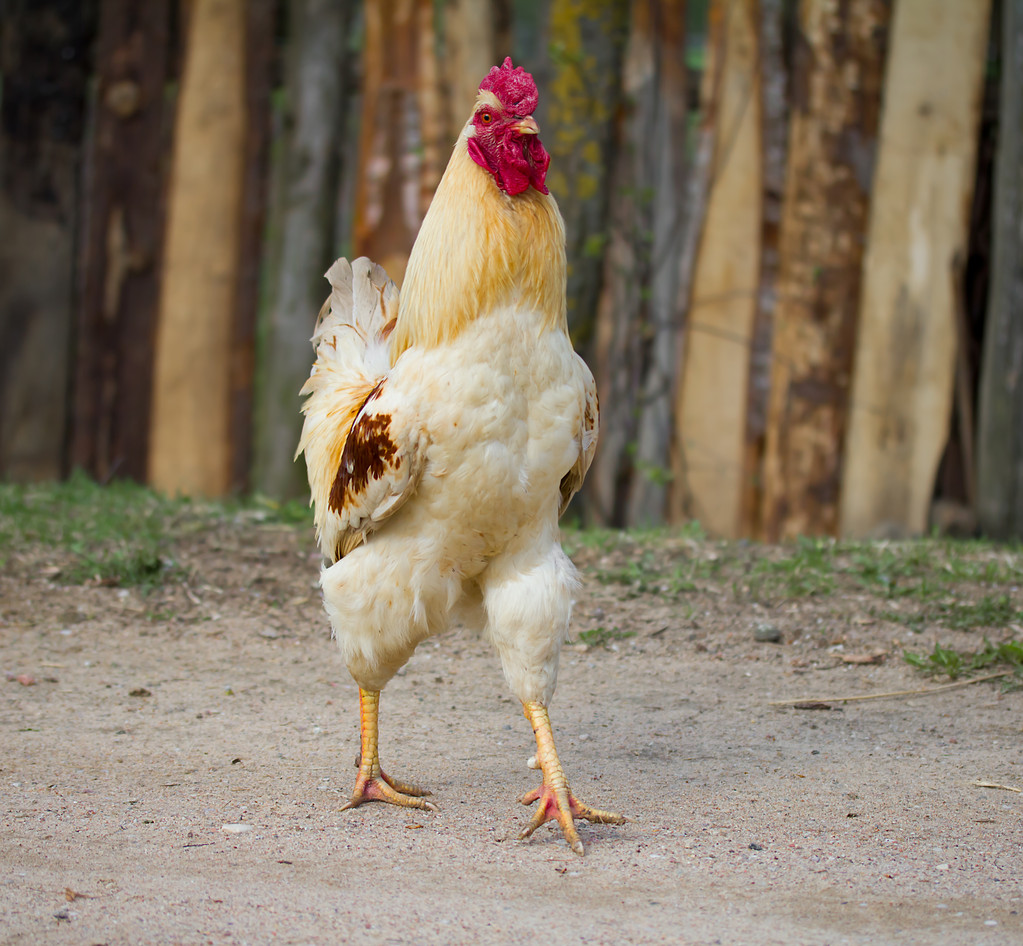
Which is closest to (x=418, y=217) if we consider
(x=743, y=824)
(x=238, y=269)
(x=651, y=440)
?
(x=238, y=269)

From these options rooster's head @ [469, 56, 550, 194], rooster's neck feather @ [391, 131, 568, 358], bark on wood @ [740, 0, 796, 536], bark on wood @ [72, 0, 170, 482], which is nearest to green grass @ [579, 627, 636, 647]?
bark on wood @ [740, 0, 796, 536]

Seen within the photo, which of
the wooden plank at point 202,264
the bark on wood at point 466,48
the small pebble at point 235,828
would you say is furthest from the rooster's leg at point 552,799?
the wooden plank at point 202,264

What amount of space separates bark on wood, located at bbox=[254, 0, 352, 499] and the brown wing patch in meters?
3.93

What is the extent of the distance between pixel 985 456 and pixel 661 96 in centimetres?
297

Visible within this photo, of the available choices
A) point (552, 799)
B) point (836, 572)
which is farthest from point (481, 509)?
point (836, 572)

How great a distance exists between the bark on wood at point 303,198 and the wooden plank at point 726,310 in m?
2.45

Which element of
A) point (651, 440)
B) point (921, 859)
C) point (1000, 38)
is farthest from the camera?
point (651, 440)

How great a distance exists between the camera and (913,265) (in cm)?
703

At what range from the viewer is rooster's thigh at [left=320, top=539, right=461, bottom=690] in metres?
3.71

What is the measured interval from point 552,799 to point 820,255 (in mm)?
4538

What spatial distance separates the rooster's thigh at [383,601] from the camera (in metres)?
3.71

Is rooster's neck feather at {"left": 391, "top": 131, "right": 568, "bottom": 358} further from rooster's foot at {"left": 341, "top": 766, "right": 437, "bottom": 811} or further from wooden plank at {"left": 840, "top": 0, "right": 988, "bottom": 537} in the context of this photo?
wooden plank at {"left": 840, "top": 0, "right": 988, "bottom": 537}

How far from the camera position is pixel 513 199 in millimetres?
3619

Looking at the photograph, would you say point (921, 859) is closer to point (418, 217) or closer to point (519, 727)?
point (519, 727)
